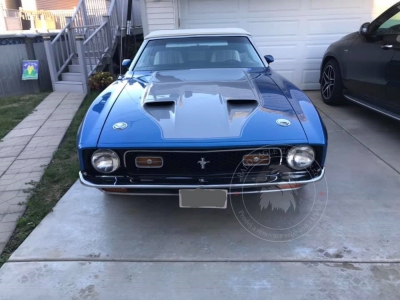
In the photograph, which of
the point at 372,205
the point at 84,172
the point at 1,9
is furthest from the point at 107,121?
the point at 1,9

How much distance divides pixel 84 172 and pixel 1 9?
20186mm

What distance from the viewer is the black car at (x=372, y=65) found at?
4.17 meters

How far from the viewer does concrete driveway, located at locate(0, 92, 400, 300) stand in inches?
85.4

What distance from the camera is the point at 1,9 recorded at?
60.3 ft

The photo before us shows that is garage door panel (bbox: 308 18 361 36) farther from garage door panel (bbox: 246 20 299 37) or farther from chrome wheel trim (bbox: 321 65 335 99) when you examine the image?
chrome wheel trim (bbox: 321 65 335 99)

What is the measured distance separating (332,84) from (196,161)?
14.2 feet

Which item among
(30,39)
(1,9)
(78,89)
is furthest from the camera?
(1,9)

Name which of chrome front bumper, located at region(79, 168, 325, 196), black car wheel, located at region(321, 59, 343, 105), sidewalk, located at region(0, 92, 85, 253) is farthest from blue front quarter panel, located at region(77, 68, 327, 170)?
black car wheel, located at region(321, 59, 343, 105)

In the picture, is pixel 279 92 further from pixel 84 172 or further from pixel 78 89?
pixel 78 89

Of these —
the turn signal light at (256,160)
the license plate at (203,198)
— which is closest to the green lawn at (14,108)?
the license plate at (203,198)

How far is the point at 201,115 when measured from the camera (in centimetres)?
255

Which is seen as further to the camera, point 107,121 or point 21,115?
point 21,115

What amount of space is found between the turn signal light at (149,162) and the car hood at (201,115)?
0.14 meters

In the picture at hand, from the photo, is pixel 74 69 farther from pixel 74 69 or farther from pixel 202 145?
pixel 202 145
